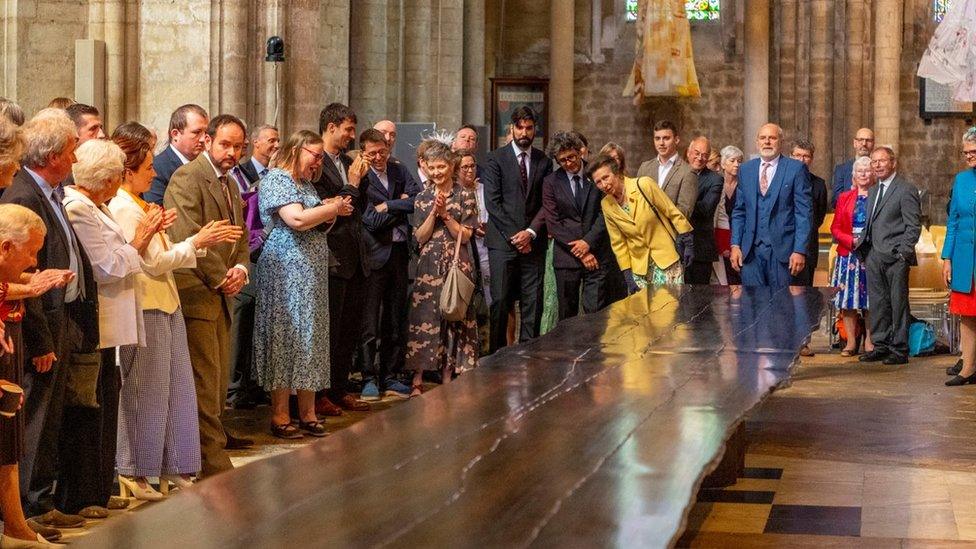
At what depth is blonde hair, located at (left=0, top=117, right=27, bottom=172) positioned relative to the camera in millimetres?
5266

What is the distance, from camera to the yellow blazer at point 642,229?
9.37m

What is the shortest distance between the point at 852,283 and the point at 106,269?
700cm

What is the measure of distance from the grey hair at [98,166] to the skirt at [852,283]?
6.89 m

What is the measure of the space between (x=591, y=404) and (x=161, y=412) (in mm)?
2224

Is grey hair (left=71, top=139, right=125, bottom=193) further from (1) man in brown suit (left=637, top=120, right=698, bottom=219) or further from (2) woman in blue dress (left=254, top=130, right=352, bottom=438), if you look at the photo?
(1) man in brown suit (left=637, top=120, right=698, bottom=219)

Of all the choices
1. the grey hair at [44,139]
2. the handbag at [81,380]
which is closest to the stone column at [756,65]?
the handbag at [81,380]

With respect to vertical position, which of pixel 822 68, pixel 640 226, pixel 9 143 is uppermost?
pixel 822 68

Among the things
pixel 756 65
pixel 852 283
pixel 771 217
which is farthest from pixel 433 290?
pixel 756 65

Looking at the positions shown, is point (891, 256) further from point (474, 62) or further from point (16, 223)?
point (474, 62)

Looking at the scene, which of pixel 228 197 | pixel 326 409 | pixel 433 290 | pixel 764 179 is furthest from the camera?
pixel 764 179

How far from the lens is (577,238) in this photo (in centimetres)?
963

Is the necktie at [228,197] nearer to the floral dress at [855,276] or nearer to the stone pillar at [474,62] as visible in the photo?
the floral dress at [855,276]

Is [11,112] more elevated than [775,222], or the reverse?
[11,112]

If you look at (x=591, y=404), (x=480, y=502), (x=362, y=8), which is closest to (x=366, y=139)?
(x=591, y=404)
